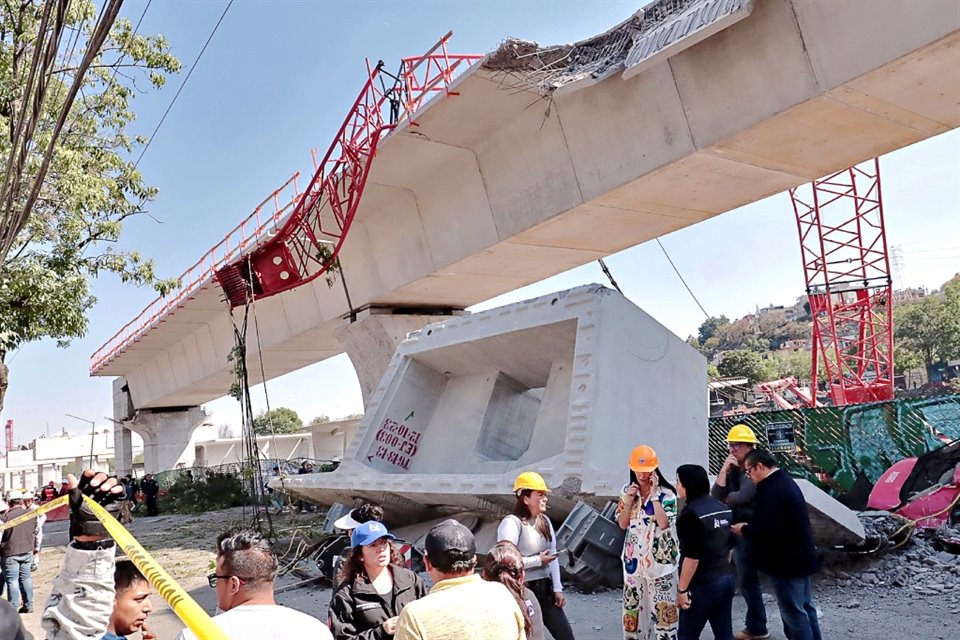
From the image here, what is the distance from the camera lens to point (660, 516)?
473 cm

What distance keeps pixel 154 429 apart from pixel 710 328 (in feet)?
501

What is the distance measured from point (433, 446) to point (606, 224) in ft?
14.7

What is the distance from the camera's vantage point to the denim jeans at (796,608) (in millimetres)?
4875

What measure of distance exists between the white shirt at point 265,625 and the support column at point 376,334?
1253 cm

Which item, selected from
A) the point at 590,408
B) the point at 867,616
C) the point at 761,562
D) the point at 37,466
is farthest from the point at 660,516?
the point at 37,466

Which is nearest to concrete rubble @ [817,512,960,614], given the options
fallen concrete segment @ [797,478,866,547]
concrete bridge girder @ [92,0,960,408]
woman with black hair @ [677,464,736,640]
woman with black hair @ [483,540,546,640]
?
fallen concrete segment @ [797,478,866,547]

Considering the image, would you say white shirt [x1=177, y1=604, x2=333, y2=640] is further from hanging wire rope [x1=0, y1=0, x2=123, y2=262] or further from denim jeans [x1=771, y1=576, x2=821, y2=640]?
hanging wire rope [x1=0, y1=0, x2=123, y2=262]

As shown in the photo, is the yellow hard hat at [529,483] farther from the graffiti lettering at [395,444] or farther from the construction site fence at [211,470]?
the construction site fence at [211,470]

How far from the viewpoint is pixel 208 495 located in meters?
25.3

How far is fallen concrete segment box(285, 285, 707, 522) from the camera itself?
8078 millimetres

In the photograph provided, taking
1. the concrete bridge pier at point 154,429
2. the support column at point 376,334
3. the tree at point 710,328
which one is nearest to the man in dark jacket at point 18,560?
the support column at point 376,334

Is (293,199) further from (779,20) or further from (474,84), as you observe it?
(779,20)

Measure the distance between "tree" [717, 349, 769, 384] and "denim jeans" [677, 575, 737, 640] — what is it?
2823 inches

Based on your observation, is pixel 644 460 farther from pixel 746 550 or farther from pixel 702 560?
pixel 746 550
